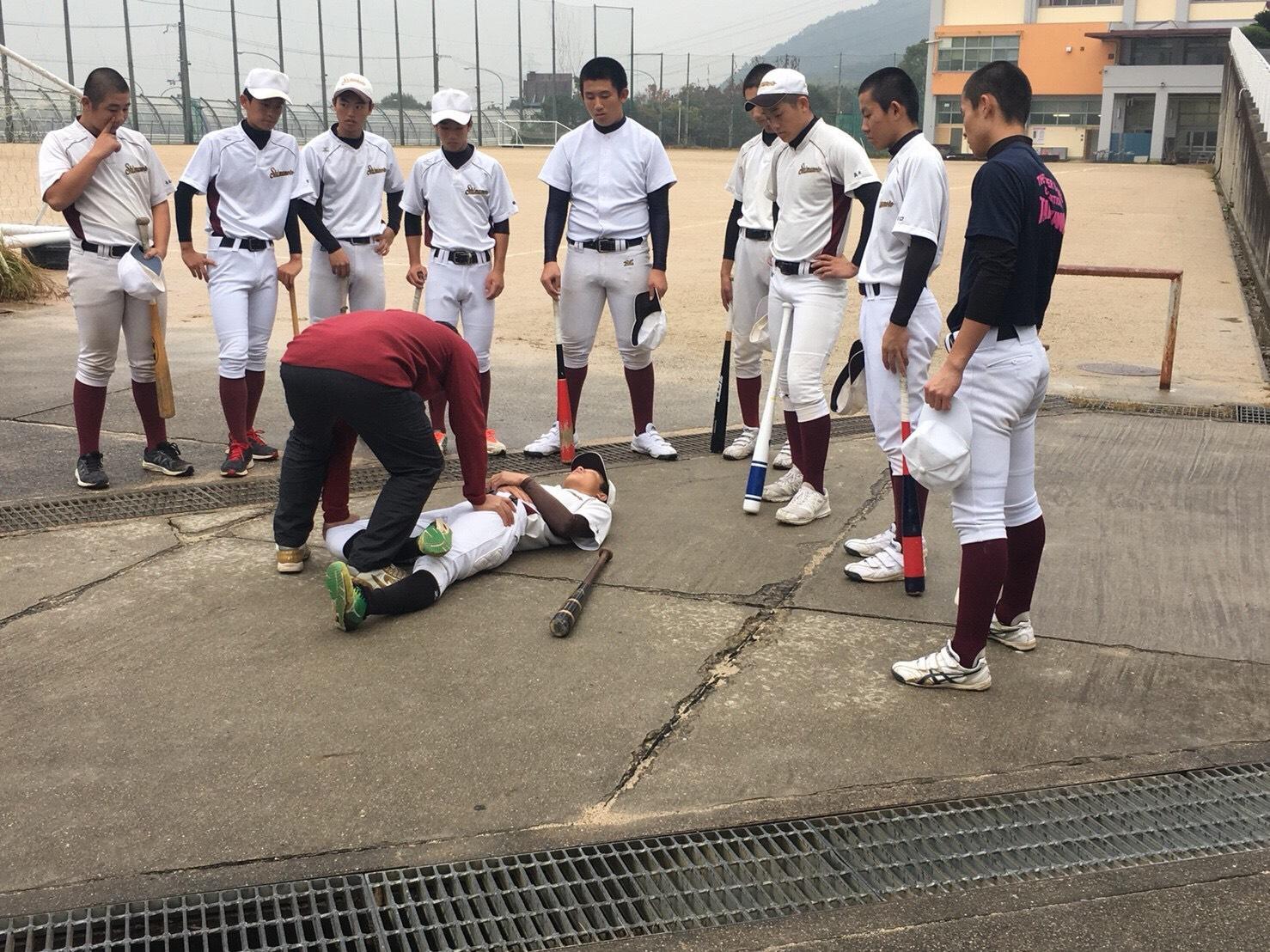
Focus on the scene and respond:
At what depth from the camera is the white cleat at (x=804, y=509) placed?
5.77 m

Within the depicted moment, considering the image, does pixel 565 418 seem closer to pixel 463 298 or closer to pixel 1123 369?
pixel 463 298

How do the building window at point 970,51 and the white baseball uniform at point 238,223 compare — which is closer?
the white baseball uniform at point 238,223

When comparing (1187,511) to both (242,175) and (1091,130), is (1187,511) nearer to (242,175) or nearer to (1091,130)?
(242,175)

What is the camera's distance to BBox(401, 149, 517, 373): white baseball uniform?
7105 mm

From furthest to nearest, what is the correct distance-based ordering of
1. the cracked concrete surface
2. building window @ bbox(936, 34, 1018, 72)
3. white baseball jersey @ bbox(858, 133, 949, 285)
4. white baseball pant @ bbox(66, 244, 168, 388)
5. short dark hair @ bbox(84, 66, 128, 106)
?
building window @ bbox(936, 34, 1018, 72) < white baseball pant @ bbox(66, 244, 168, 388) < short dark hair @ bbox(84, 66, 128, 106) < white baseball jersey @ bbox(858, 133, 949, 285) < the cracked concrete surface

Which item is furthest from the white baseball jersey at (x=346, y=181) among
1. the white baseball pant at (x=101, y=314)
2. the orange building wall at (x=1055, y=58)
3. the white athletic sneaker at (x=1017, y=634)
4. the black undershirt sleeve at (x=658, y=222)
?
the orange building wall at (x=1055, y=58)

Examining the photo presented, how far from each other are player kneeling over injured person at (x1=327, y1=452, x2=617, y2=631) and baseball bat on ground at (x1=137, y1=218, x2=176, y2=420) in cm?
191

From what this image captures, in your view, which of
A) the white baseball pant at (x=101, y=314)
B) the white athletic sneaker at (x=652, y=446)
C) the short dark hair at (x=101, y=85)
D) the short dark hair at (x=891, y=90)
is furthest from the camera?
the white athletic sneaker at (x=652, y=446)

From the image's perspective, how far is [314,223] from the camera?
7031 mm

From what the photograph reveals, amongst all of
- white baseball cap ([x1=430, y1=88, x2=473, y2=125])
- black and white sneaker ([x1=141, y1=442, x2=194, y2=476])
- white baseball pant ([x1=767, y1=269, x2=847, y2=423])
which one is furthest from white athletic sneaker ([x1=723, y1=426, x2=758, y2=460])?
black and white sneaker ([x1=141, y1=442, x2=194, y2=476])

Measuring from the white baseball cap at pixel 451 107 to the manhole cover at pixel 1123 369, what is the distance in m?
5.29

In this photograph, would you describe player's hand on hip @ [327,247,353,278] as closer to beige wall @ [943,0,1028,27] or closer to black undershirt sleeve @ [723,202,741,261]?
black undershirt sleeve @ [723,202,741,261]

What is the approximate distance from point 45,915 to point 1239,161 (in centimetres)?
2563

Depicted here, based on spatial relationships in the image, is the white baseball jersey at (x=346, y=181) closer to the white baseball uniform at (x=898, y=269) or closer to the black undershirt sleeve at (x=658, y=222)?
the black undershirt sleeve at (x=658, y=222)
